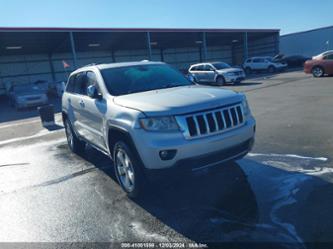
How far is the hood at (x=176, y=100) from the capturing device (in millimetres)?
3615

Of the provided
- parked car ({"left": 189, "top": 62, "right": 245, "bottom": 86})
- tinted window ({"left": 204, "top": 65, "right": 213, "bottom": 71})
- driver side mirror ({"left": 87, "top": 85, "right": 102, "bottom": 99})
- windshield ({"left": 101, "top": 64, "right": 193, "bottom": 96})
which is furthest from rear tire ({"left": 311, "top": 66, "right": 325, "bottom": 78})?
driver side mirror ({"left": 87, "top": 85, "right": 102, "bottom": 99})

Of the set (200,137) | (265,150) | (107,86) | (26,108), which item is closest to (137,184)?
(200,137)

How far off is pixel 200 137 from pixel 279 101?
28.7 feet

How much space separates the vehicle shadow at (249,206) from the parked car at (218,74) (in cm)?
1609

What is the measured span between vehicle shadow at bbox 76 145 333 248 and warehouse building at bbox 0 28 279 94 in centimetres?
1758

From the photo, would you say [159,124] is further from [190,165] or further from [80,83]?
[80,83]

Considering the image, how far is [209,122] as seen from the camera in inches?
146

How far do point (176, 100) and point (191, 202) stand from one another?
4.54ft

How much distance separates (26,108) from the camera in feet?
63.5

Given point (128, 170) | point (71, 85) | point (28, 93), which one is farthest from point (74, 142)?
point (28, 93)

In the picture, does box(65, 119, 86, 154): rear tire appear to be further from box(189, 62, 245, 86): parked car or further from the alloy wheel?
box(189, 62, 245, 86): parked car

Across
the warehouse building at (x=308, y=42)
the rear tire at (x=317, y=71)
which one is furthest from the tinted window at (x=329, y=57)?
the warehouse building at (x=308, y=42)

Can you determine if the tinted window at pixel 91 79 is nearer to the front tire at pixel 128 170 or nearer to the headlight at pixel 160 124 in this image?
the front tire at pixel 128 170

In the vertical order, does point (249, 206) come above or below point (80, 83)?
below
